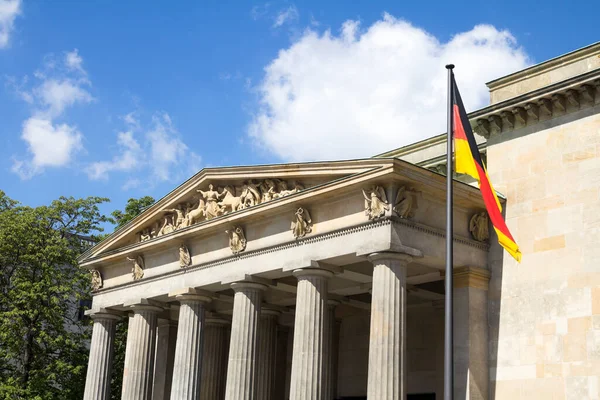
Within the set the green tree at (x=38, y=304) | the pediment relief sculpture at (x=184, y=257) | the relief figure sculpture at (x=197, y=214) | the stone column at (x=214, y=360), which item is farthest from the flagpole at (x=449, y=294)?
the green tree at (x=38, y=304)

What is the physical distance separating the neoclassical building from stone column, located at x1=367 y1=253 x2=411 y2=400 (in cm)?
5

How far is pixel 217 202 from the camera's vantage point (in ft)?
113

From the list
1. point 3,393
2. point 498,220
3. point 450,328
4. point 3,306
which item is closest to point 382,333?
point 498,220

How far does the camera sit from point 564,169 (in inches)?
1124

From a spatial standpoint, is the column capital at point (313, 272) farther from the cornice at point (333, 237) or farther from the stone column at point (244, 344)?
the stone column at point (244, 344)

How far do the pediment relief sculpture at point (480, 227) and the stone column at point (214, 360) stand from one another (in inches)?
641

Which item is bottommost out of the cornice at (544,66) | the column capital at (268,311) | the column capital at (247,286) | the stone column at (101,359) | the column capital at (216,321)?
the stone column at (101,359)

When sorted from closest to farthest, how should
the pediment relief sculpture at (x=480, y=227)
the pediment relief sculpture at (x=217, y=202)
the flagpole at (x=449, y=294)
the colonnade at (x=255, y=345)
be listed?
the flagpole at (x=449, y=294) < the colonnade at (x=255, y=345) < the pediment relief sculpture at (x=480, y=227) < the pediment relief sculpture at (x=217, y=202)

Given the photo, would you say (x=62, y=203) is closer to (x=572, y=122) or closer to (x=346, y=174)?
(x=346, y=174)

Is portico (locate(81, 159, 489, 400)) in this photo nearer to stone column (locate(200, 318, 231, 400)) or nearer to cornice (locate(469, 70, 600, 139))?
stone column (locate(200, 318, 231, 400))

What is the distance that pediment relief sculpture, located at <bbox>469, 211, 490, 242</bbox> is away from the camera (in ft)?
97.1

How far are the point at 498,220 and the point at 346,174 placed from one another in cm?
731

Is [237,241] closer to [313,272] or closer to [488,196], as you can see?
[313,272]

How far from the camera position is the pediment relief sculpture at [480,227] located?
2961 cm
